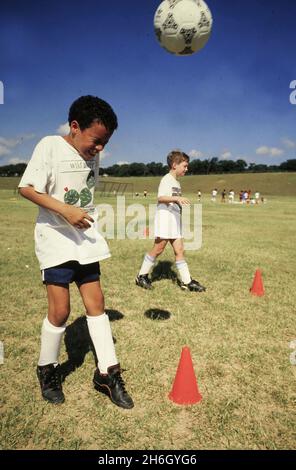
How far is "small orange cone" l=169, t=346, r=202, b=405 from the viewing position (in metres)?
3.03

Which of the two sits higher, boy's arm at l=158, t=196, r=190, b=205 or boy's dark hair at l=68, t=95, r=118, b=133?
boy's dark hair at l=68, t=95, r=118, b=133

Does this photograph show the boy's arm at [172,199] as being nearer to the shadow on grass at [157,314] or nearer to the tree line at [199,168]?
the shadow on grass at [157,314]

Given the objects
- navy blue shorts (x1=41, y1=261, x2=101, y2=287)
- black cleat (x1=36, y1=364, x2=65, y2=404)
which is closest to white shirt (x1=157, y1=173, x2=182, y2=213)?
navy blue shorts (x1=41, y1=261, x2=101, y2=287)

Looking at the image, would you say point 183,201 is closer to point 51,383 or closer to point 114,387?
point 114,387

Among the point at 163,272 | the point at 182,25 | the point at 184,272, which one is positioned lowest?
the point at 163,272

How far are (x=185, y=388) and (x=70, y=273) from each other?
4.54 ft

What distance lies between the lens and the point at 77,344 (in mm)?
4074

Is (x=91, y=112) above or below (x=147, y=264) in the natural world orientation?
above

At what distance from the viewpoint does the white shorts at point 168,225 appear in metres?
6.18

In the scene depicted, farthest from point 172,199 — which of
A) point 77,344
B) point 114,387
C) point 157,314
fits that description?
point 114,387

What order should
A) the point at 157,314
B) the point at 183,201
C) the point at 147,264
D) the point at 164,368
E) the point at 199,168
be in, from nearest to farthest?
the point at 164,368, the point at 157,314, the point at 183,201, the point at 147,264, the point at 199,168

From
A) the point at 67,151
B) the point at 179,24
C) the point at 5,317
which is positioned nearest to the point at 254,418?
the point at 67,151

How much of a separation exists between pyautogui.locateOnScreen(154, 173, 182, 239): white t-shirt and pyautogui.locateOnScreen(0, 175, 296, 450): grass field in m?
1.00

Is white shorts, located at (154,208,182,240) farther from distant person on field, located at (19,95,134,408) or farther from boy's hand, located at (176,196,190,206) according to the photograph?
distant person on field, located at (19,95,134,408)
